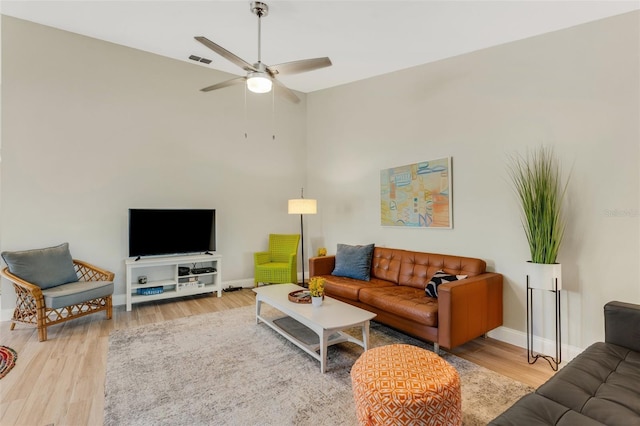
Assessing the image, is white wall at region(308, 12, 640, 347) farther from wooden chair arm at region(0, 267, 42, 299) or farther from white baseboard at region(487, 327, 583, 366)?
wooden chair arm at region(0, 267, 42, 299)

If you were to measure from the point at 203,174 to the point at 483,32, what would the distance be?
420 cm

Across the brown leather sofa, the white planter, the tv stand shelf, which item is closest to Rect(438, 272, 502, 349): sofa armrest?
the brown leather sofa

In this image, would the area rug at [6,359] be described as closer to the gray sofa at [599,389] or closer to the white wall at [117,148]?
the white wall at [117,148]

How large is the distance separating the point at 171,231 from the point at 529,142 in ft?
15.2

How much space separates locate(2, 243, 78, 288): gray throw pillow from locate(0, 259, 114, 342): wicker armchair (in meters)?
0.08

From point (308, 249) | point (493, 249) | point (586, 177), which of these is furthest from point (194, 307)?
point (586, 177)

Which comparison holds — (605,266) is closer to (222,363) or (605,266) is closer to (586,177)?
(586,177)

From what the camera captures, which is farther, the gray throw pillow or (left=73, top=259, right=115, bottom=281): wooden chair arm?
(left=73, top=259, right=115, bottom=281): wooden chair arm

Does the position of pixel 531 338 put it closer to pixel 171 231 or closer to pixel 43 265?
pixel 171 231

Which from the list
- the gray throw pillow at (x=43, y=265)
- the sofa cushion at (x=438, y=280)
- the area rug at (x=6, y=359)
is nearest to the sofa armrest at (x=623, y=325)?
the sofa cushion at (x=438, y=280)

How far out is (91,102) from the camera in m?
4.25

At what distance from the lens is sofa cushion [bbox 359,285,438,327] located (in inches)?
112

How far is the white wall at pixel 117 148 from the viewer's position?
12.6 ft

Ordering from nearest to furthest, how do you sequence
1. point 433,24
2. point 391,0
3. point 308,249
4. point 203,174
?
1. point 391,0
2. point 433,24
3. point 203,174
4. point 308,249
